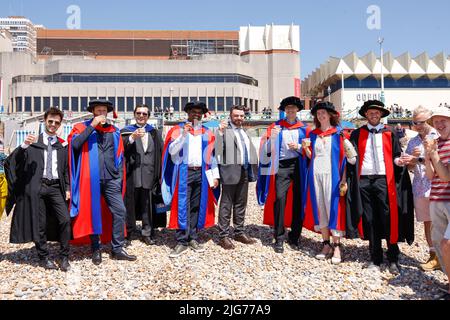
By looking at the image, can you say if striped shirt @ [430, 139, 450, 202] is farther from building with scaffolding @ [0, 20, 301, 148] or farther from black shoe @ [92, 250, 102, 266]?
building with scaffolding @ [0, 20, 301, 148]

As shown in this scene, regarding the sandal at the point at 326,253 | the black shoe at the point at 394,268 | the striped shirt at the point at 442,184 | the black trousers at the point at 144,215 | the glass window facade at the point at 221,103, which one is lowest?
the black shoe at the point at 394,268

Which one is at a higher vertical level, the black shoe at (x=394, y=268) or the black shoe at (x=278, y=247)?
the black shoe at (x=278, y=247)

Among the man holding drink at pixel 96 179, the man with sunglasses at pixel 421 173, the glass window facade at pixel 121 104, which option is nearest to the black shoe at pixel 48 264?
the man holding drink at pixel 96 179

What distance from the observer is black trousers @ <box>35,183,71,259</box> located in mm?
5355

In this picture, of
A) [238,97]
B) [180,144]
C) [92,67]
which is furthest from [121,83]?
[180,144]

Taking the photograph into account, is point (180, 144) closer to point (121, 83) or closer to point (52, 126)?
point (52, 126)

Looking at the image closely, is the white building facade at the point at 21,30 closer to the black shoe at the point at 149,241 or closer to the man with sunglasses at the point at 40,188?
the black shoe at the point at 149,241

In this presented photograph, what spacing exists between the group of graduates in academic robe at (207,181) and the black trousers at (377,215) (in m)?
0.01

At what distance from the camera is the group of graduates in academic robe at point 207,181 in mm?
5395

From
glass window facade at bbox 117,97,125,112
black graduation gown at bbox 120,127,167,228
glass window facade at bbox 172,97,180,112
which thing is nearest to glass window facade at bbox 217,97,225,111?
glass window facade at bbox 172,97,180,112

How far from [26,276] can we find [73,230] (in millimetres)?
800

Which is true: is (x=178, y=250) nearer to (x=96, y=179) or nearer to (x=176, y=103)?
(x=96, y=179)

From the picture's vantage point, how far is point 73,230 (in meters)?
5.53

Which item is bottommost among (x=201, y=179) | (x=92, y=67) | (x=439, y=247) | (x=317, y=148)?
(x=439, y=247)
